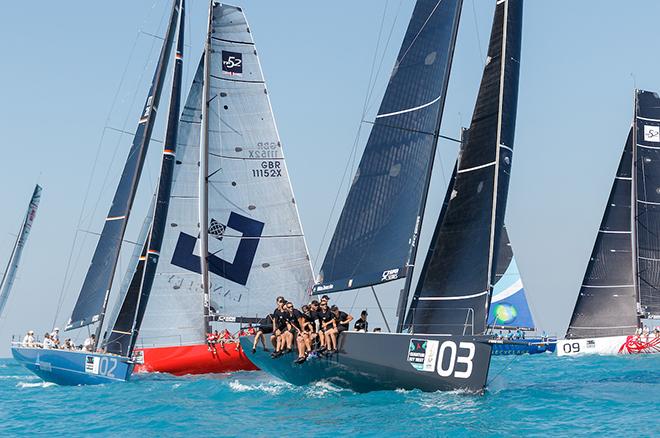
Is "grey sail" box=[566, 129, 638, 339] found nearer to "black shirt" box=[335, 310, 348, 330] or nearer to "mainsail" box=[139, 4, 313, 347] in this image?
"mainsail" box=[139, 4, 313, 347]

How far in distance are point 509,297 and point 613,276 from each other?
7.37 meters

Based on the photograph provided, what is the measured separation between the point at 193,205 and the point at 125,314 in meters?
3.88

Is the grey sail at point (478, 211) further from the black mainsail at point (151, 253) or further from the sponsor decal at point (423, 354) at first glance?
the black mainsail at point (151, 253)

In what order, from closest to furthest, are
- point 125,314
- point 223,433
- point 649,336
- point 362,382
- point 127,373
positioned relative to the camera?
point 223,433 → point 362,382 → point 127,373 → point 125,314 → point 649,336

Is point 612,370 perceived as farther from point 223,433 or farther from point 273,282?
point 223,433

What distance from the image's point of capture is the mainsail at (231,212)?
3078 cm

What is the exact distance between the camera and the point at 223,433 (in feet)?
57.7

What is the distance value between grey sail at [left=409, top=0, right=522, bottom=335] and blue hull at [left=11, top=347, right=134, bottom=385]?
9491 mm

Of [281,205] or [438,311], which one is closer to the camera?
[438,311]

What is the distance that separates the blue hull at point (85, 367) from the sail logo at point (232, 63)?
989 centimetres

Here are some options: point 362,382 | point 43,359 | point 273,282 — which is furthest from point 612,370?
point 43,359

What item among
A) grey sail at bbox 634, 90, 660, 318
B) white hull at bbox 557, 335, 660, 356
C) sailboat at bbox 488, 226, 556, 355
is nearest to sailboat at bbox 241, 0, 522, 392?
white hull at bbox 557, 335, 660, 356

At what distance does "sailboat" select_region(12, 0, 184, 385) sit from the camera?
2739cm

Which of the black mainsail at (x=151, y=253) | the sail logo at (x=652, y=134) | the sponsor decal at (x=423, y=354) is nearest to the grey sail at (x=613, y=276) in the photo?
the sail logo at (x=652, y=134)
